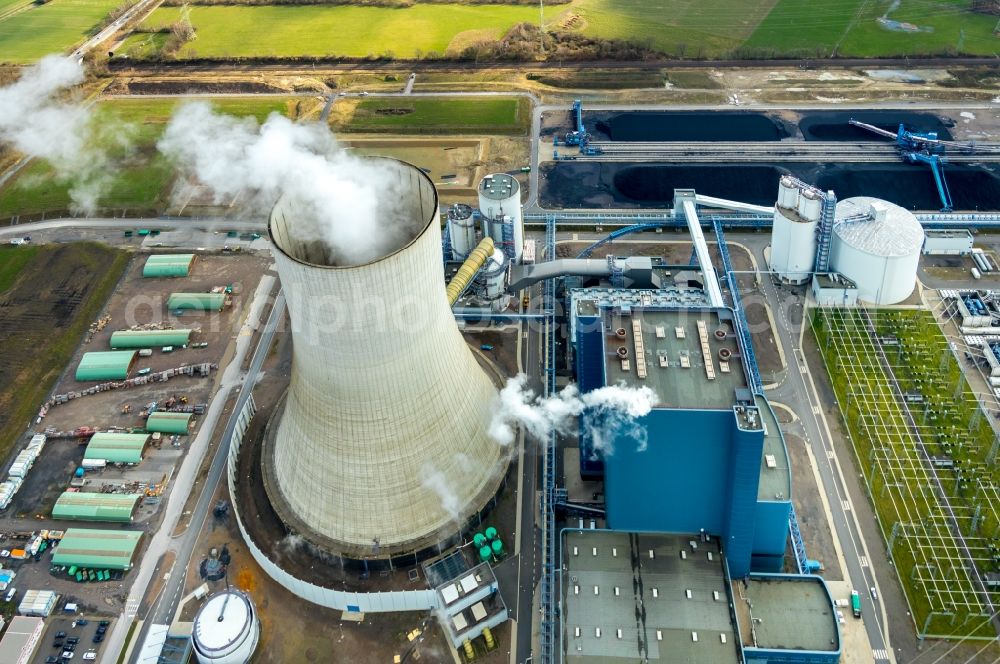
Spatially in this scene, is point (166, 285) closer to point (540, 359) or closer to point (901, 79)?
point (540, 359)

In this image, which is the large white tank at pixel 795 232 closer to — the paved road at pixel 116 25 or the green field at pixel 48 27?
the paved road at pixel 116 25

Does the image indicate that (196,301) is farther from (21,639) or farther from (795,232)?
(795,232)

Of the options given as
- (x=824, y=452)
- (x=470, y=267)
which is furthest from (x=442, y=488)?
(x=824, y=452)

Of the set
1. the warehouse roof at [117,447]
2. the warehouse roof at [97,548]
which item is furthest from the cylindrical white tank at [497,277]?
the warehouse roof at [97,548]

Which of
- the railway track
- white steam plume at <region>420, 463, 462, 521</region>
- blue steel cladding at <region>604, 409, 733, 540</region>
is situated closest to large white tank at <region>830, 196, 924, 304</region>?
the railway track

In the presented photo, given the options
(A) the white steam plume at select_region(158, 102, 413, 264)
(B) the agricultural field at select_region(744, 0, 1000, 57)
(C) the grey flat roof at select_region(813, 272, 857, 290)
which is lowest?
(A) the white steam plume at select_region(158, 102, 413, 264)

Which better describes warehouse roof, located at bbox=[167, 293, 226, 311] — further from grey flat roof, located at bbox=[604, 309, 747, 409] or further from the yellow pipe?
grey flat roof, located at bbox=[604, 309, 747, 409]
